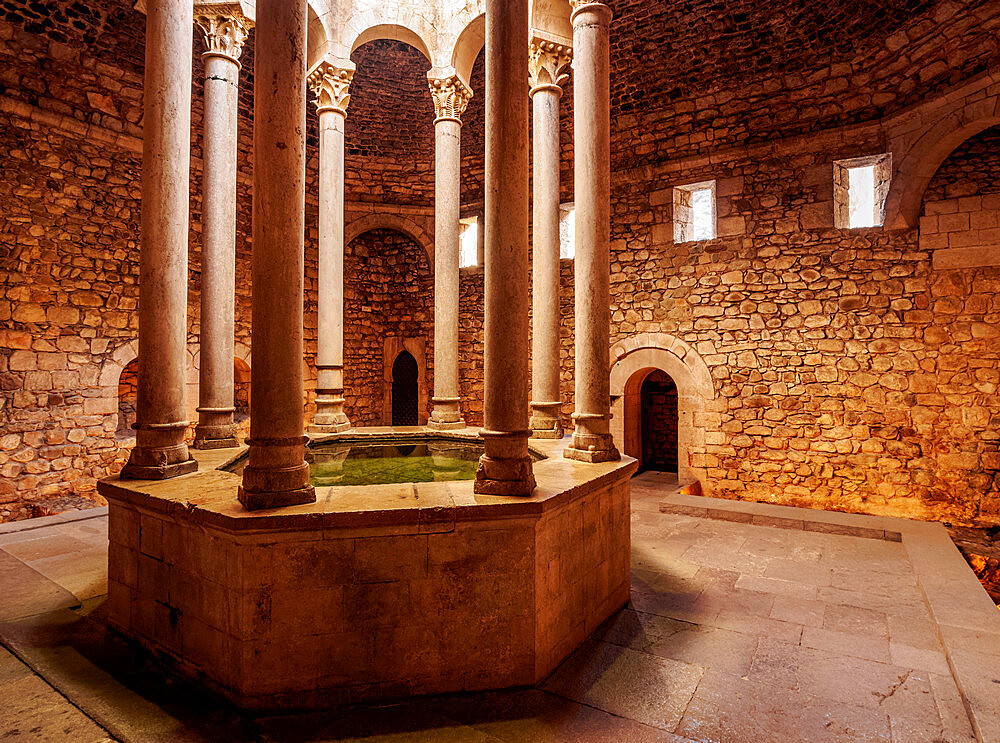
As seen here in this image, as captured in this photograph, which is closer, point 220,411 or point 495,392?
point 495,392

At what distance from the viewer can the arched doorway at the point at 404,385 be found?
11406mm

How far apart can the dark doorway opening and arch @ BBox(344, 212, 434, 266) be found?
5241 millimetres

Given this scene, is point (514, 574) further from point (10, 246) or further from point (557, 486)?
point (10, 246)

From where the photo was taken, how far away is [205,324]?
15.4 feet

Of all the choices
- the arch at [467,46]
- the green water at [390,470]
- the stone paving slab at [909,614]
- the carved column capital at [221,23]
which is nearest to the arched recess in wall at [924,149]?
the stone paving slab at [909,614]

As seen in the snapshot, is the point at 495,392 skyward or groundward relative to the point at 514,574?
skyward

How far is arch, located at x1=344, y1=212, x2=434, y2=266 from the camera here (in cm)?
1056

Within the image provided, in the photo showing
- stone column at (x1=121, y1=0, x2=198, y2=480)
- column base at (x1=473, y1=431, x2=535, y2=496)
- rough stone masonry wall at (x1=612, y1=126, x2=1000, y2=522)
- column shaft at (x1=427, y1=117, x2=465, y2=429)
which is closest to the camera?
column base at (x1=473, y1=431, x2=535, y2=496)

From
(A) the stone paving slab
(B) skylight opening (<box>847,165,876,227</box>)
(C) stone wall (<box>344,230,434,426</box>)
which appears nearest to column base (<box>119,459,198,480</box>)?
(A) the stone paving slab

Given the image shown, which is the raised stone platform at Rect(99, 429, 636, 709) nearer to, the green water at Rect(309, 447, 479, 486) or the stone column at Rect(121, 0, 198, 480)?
the stone column at Rect(121, 0, 198, 480)

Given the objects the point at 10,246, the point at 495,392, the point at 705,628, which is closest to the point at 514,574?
the point at 495,392

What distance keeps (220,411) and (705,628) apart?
13.7 feet

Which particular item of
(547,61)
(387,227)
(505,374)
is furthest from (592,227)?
(387,227)

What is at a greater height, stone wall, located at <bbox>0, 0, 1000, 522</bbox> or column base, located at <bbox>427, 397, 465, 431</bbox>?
stone wall, located at <bbox>0, 0, 1000, 522</bbox>
